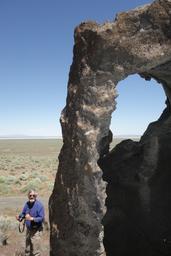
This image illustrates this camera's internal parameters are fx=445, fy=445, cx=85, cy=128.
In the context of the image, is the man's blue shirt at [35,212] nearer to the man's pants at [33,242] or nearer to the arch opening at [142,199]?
the man's pants at [33,242]

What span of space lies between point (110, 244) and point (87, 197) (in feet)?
14.3

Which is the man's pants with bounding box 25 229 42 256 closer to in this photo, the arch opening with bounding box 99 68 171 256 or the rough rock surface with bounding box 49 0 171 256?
the rough rock surface with bounding box 49 0 171 256

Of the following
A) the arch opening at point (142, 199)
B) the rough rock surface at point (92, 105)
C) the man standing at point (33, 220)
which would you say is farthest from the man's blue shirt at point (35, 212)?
the arch opening at point (142, 199)

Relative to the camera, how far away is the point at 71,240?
27.4 ft

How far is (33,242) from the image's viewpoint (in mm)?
10391

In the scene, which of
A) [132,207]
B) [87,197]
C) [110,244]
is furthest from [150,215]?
[87,197]

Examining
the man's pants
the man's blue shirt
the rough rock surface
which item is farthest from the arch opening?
the rough rock surface

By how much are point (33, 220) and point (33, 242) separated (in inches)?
25.1

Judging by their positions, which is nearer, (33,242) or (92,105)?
(92,105)

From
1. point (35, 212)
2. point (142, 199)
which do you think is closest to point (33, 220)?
point (35, 212)

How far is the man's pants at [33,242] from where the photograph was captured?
1038cm

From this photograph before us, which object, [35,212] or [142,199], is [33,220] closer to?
[35,212]

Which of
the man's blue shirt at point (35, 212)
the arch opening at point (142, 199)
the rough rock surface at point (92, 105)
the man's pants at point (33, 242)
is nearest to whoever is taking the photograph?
the rough rock surface at point (92, 105)

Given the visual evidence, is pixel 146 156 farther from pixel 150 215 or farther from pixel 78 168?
pixel 78 168
